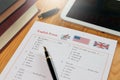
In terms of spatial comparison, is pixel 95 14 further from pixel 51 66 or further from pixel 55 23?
pixel 51 66

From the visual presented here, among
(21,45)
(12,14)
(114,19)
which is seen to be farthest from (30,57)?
(114,19)

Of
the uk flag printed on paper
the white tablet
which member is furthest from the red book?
the uk flag printed on paper

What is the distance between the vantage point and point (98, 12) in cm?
74

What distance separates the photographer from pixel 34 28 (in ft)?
2.39

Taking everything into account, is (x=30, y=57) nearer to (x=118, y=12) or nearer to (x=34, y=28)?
(x=34, y=28)

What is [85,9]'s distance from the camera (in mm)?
759

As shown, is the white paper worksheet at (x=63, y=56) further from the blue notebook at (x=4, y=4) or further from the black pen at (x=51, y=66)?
the blue notebook at (x=4, y=4)

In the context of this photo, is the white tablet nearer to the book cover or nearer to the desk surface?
the desk surface

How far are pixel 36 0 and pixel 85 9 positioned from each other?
209 millimetres

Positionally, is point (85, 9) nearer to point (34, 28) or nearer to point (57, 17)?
point (57, 17)

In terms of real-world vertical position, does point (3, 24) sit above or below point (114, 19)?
above

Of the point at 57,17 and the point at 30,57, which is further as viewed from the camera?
the point at 57,17

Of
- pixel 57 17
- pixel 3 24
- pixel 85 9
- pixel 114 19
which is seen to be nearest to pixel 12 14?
pixel 3 24

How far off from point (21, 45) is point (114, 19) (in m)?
0.36
